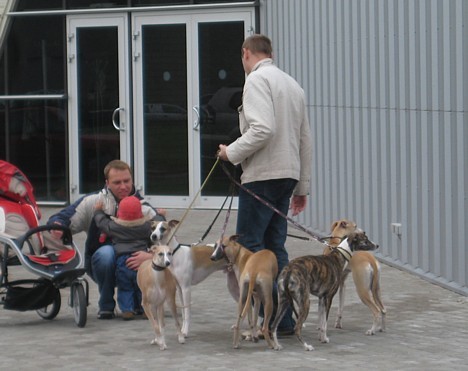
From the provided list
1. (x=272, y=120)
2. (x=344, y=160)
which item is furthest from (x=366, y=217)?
(x=272, y=120)

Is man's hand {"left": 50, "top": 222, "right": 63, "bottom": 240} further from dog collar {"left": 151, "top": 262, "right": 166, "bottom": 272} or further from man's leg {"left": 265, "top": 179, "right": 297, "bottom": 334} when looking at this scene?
man's leg {"left": 265, "top": 179, "right": 297, "bottom": 334}

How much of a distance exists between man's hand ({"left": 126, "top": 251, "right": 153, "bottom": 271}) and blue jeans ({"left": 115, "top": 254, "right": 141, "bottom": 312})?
52mm

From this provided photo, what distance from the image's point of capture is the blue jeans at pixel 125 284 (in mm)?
9711

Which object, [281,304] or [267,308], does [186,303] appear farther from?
[281,304]

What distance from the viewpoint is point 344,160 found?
571 inches

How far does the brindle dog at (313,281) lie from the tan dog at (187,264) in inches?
23.7

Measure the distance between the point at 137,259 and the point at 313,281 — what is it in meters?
1.64

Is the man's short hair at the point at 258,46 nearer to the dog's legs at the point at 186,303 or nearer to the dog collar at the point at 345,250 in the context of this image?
the dog collar at the point at 345,250

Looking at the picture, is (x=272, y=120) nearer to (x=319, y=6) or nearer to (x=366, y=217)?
(x=366, y=217)

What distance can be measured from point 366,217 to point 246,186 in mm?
4977

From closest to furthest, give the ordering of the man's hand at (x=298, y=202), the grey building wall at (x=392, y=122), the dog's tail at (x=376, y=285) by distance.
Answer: the dog's tail at (x=376, y=285) < the man's hand at (x=298, y=202) < the grey building wall at (x=392, y=122)

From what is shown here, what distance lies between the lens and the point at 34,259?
375 inches

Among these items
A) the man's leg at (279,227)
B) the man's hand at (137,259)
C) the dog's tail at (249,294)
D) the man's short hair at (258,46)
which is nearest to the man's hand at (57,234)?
the man's hand at (137,259)

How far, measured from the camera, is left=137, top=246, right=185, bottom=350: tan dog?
8.63 meters
